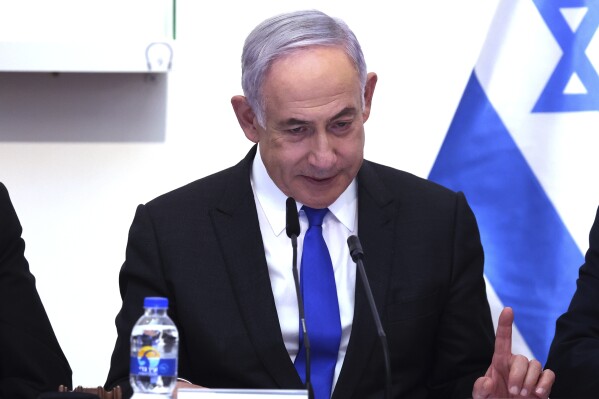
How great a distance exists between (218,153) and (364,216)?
1.16 metres

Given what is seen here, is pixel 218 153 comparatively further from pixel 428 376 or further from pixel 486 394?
pixel 486 394

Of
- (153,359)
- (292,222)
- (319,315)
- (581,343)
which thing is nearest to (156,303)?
(153,359)

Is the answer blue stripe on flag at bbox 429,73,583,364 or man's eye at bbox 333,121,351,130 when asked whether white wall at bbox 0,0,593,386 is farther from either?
man's eye at bbox 333,121,351,130

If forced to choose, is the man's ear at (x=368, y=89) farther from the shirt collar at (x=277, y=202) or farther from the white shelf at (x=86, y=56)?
the white shelf at (x=86, y=56)

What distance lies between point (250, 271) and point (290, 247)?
125mm

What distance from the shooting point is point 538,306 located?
3.56 metres

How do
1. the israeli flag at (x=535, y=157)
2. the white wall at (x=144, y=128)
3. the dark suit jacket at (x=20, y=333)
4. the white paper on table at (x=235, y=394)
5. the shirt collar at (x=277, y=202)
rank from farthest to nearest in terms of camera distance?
the white wall at (x=144, y=128)
the israeli flag at (x=535, y=157)
the shirt collar at (x=277, y=202)
the dark suit jacket at (x=20, y=333)
the white paper on table at (x=235, y=394)

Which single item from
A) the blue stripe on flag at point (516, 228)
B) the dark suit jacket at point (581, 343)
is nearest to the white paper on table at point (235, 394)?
the dark suit jacket at point (581, 343)

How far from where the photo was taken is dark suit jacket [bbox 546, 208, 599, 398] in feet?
8.61

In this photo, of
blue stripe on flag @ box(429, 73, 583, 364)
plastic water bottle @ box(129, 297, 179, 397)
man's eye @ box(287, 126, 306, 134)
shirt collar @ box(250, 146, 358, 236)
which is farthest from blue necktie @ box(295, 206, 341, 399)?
blue stripe on flag @ box(429, 73, 583, 364)

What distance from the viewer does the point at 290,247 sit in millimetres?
2795

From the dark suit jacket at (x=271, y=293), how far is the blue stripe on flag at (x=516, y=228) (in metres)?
0.69

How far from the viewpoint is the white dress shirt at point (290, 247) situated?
2713mm

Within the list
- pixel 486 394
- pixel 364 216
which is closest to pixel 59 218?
pixel 364 216
